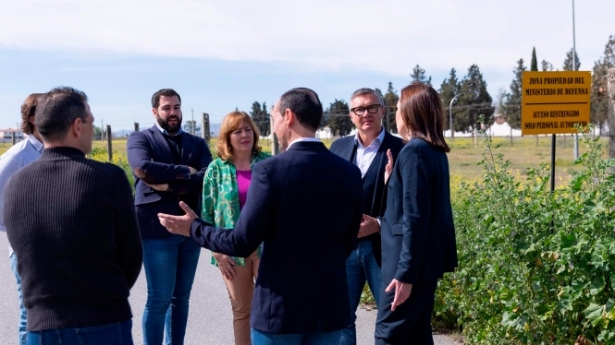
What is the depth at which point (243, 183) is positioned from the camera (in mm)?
4656

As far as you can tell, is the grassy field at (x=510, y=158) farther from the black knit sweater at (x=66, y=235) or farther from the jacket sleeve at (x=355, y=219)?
→ the black knit sweater at (x=66, y=235)

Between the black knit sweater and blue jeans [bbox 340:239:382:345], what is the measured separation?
1.85m

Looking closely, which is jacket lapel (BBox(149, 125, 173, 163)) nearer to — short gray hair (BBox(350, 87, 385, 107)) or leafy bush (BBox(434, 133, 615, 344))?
short gray hair (BBox(350, 87, 385, 107))

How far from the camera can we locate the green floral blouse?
4.57 m

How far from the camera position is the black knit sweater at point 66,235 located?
2.75 metres

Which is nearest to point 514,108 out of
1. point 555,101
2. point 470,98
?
point 470,98

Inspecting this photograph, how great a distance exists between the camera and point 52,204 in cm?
275

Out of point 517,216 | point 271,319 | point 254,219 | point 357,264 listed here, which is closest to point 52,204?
point 254,219

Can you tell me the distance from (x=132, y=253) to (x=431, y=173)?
5.17 feet

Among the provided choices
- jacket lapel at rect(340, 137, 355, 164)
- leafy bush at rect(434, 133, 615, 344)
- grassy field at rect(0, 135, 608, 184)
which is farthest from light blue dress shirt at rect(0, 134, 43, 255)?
grassy field at rect(0, 135, 608, 184)

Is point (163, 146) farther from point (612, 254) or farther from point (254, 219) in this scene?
point (612, 254)

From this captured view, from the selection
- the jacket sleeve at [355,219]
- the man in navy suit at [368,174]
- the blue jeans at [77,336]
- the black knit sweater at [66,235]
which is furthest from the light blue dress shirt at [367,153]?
the blue jeans at [77,336]

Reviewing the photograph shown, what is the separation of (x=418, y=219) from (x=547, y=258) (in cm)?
108

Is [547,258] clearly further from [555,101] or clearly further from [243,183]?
[555,101]
